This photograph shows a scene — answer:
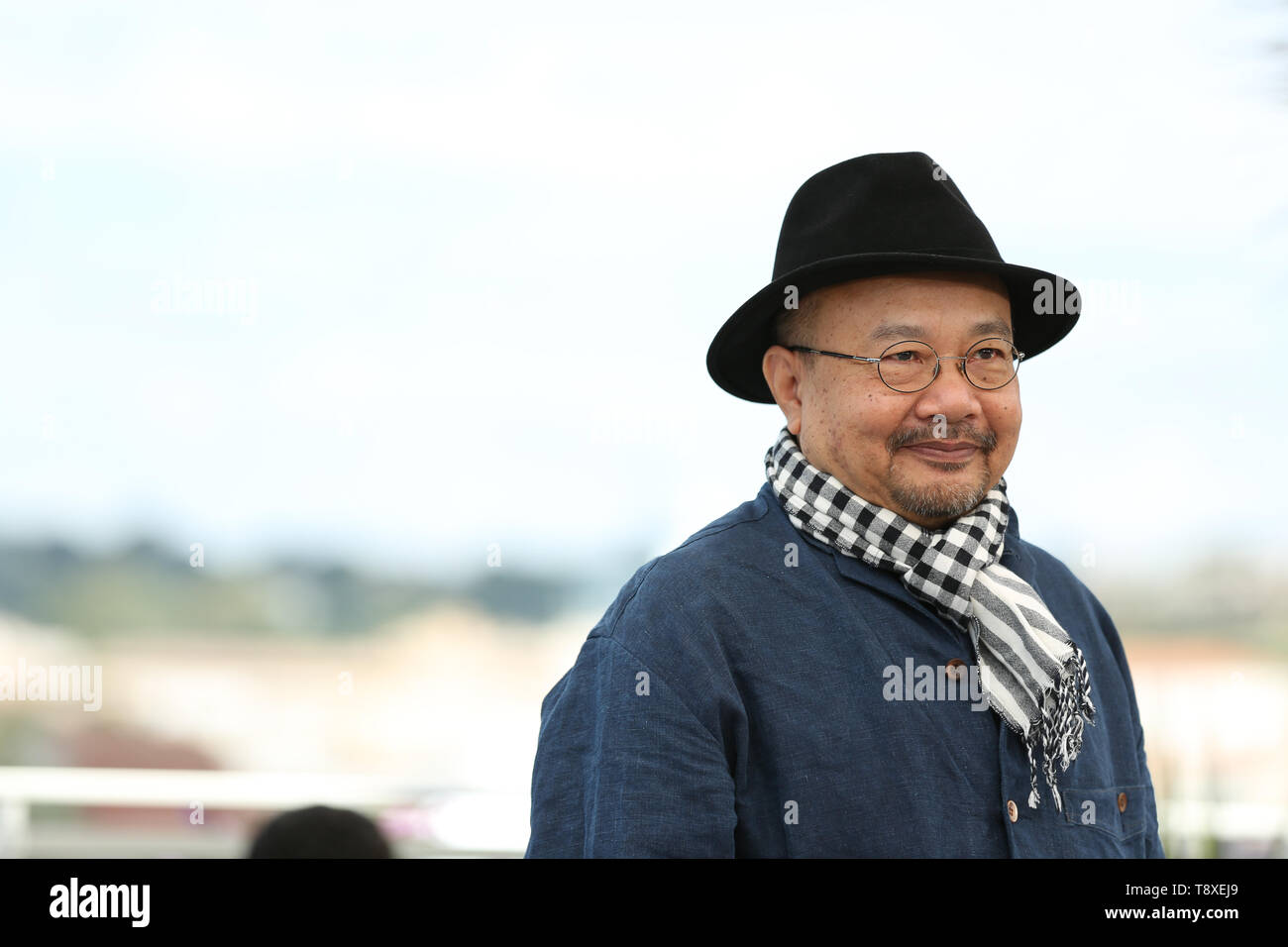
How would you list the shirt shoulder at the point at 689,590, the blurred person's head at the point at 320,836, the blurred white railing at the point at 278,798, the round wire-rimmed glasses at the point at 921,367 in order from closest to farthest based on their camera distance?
the shirt shoulder at the point at 689,590 < the round wire-rimmed glasses at the point at 921,367 < the blurred person's head at the point at 320,836 < the blurred white railing at the point at 278,798

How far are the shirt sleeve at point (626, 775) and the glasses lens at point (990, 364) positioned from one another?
2.22 ft

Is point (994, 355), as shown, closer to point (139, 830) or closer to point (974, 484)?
point (974, 484)

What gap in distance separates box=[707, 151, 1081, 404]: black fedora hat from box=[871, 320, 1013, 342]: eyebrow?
0.29ft

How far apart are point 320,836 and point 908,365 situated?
1377 millimetres

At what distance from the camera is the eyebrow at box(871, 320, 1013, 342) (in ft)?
5.91

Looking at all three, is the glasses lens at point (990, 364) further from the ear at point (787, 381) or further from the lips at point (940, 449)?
the ear at point (787, 381)

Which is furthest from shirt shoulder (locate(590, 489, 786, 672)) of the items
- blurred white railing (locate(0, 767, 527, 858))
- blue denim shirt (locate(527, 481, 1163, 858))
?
blurred white railing (locate(0, 767, 527, 858))

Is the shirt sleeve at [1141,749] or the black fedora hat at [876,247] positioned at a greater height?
the black fedora hat at [876,247]

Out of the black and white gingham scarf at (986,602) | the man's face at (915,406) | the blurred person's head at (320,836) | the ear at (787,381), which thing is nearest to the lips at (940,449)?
the man's face at (915,406)

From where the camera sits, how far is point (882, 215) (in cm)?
189

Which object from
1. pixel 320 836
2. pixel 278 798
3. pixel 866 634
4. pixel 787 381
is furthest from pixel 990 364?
pixel 278 798

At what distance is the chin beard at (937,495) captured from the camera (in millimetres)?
1818

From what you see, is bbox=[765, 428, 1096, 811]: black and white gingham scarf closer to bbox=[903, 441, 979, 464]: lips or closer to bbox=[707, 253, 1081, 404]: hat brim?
bbox=[903, 441, 979, 464]: lips
